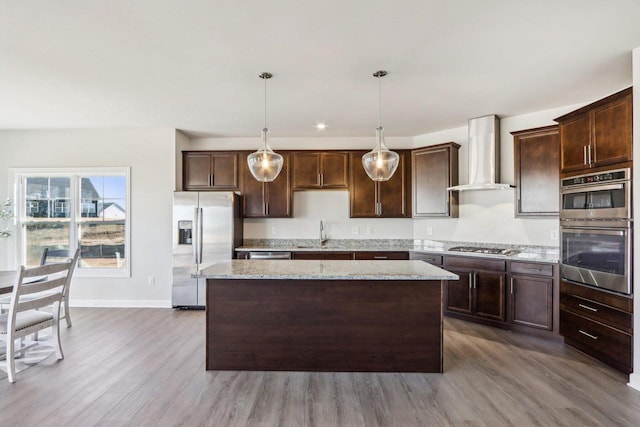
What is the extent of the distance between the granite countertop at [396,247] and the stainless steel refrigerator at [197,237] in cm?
32

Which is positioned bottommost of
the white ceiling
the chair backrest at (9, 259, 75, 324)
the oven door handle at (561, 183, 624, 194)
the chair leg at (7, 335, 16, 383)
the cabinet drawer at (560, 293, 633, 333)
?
the chair leg at (7, 335, 16, 383)

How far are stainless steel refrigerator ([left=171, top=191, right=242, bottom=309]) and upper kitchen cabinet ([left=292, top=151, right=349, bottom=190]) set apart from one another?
104 cm

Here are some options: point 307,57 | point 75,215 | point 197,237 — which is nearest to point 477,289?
point 307,57

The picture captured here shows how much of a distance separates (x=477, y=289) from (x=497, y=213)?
42.1 inches

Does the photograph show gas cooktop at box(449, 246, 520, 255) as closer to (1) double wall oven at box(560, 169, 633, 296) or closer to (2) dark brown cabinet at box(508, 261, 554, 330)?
(2) dark brown cabinet at box(508, 261, 554, 330)

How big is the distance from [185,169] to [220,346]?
10.1 ft

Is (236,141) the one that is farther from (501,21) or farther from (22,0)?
(501,21)

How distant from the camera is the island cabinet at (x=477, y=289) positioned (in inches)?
153

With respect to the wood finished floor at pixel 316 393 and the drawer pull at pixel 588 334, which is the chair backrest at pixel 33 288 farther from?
the drawer pull at pixel 588 334

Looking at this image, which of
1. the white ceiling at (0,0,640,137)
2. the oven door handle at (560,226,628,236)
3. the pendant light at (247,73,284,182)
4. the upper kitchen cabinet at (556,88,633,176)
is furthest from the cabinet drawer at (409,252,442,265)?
the pendant light at (247,73,284,182)

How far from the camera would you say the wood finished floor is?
7.21 ft

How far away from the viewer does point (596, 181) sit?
116 inches

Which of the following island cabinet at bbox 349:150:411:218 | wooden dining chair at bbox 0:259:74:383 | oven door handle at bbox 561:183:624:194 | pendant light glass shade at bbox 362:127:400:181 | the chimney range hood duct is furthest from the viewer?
island cabinet at bbox 349:150:411:218

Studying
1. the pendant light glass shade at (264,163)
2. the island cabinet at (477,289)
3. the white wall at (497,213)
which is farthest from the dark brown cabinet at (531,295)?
the pendant light glass shade at (264,163)
